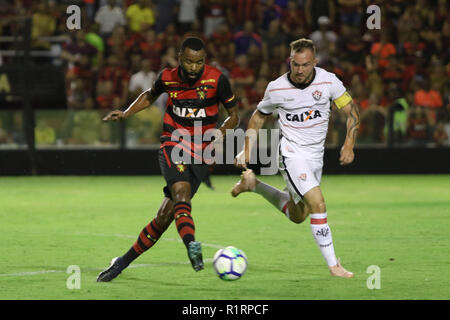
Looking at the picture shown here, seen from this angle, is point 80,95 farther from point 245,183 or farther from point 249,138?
point 249,138

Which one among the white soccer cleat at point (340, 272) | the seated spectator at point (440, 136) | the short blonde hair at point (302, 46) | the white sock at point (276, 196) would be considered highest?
the short blonde hair at point (302, 46)

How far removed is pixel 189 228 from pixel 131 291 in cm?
65

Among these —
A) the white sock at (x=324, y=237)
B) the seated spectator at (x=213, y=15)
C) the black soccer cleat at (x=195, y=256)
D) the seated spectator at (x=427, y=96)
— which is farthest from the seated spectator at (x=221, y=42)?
the black soccer cleat at (x=195, y=256)

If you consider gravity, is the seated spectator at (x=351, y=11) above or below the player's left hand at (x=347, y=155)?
above

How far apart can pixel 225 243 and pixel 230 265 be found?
2481 mm

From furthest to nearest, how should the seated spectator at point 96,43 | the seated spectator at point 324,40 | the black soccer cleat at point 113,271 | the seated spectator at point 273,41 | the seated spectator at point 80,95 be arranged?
1. the seated spectator at point 273,41
2. the seated spectator at point 324,40
3. the seated spectator at point 96,43
4. the seated spectator at point 80,95
5. the black soccer cleat at point 113,271

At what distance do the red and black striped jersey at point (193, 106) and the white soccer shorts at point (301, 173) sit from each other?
0.74 meters

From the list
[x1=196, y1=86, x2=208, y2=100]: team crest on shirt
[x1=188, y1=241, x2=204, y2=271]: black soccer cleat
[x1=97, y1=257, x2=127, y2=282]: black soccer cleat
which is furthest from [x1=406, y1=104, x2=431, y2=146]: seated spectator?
[x1=188, y1=241, x2=204, y2=271]: black soccer cleat

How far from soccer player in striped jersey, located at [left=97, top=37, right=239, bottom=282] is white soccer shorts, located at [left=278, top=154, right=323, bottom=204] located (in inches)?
23.7

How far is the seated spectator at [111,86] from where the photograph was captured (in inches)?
703

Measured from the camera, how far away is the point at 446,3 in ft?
68.0

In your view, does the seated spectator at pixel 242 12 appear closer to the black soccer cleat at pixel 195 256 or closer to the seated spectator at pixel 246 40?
the seated spectator at pixel 246 40

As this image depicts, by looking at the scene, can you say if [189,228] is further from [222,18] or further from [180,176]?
[222,18]

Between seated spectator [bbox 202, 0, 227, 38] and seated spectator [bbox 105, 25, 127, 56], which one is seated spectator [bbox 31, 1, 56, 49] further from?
seated spectator [bbox 202, 0, 227, 38]
